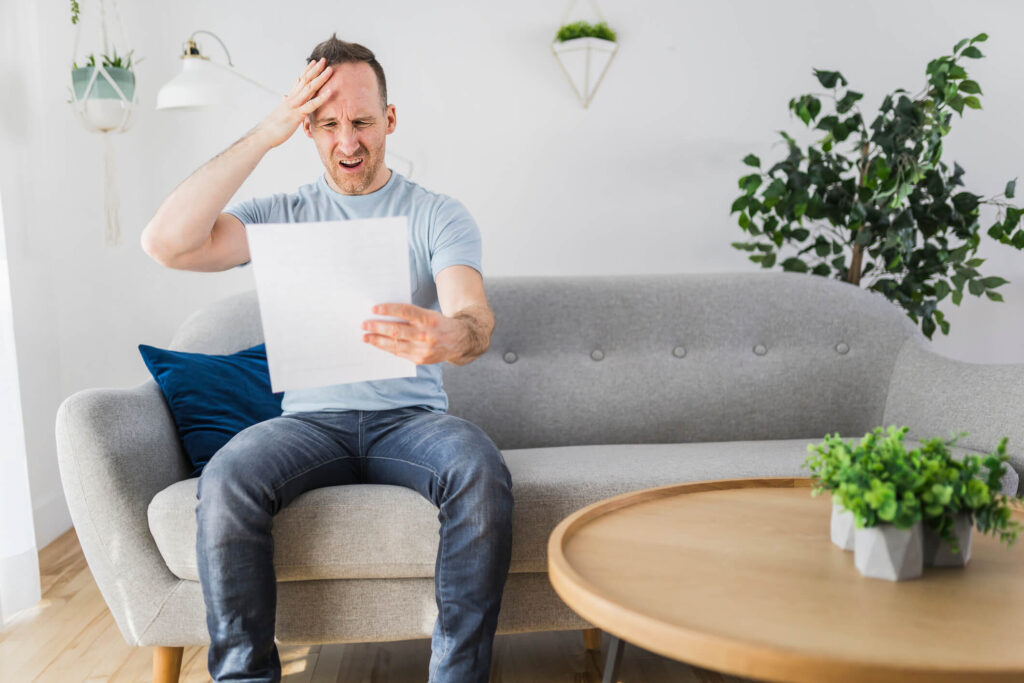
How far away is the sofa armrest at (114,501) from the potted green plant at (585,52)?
1658 mm

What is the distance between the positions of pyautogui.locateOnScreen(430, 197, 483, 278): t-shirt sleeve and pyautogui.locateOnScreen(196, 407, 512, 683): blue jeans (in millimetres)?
302

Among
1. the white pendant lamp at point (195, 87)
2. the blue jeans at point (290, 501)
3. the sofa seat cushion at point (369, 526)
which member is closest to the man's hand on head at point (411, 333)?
the blue jeans at point (290, 501)

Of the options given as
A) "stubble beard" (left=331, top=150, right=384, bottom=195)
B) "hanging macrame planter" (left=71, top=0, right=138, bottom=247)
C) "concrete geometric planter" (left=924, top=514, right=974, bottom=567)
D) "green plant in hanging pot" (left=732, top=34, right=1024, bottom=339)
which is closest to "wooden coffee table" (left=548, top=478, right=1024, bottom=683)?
"concrete geometric planter" (left=924, top=514, right=974, bottom=567)

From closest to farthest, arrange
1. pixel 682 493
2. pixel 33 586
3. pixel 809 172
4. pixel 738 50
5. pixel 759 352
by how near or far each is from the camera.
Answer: pixel 682 493 → pixel 33 586 → pixel 759 352 → pixel 809 172 → pixel 738 50

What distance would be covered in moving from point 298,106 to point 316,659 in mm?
1128

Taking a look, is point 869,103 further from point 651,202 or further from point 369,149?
point 369,149

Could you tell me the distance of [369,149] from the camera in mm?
1688

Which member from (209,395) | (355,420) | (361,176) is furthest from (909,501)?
(209,395)

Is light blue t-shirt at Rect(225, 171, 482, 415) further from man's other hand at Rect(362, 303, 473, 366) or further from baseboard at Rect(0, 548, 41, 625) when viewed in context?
baseboard at Rect(0, 548, 41, 625)

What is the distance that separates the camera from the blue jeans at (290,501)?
138 cm

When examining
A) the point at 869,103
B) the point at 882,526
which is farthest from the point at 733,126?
the point at 882,526

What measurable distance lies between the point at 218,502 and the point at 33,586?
981mm

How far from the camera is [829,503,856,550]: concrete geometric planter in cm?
109

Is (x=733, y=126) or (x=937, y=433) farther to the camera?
(x=733, y=126)
